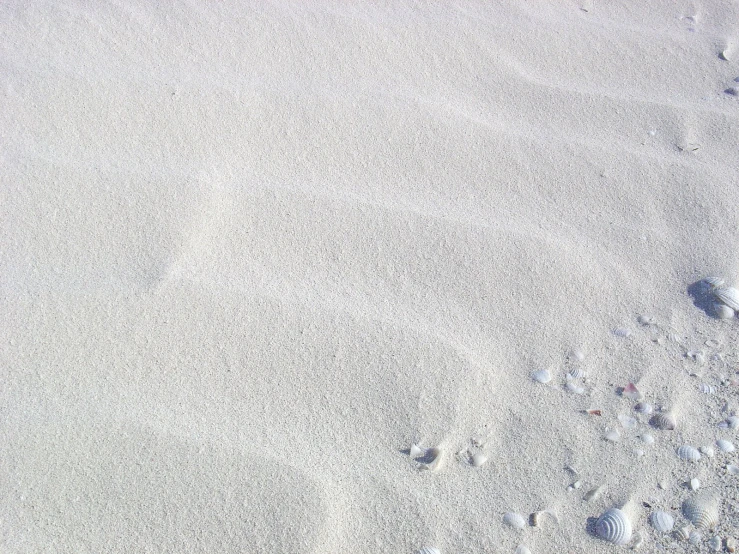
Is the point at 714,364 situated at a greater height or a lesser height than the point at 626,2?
lesser

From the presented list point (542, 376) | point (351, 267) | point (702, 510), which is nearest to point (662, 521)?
point (702, 510)

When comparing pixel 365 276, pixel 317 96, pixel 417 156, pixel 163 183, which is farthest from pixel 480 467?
pixel 317 96

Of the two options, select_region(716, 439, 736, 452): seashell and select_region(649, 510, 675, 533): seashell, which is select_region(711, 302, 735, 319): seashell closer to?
select_region(716, 439, 736, 452): seashell

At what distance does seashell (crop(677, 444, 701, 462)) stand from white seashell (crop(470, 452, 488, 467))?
28 cm

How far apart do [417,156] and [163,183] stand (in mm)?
492

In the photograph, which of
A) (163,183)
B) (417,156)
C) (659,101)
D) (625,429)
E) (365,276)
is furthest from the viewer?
(659,101)

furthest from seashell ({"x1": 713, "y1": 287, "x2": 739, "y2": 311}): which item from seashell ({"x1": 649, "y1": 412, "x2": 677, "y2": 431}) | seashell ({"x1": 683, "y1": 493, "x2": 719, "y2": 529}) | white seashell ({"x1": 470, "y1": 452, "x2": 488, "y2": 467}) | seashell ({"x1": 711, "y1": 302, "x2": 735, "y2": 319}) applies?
Result: white seashell ({"x1": 470, "y1": 452, "x2": 488, "y2": 467})

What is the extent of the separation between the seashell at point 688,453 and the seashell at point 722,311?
27 centimetres

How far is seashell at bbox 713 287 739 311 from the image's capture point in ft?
4.18

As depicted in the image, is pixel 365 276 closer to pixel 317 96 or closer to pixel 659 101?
pixel 317 96

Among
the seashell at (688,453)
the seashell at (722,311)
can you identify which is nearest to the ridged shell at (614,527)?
the seashell at (688,453)

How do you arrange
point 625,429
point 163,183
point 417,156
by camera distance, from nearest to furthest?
point 625,429, point 163,183, point 417,156

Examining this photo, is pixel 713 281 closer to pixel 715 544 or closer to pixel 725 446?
pixel 725 446

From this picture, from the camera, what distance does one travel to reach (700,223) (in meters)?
1.43
